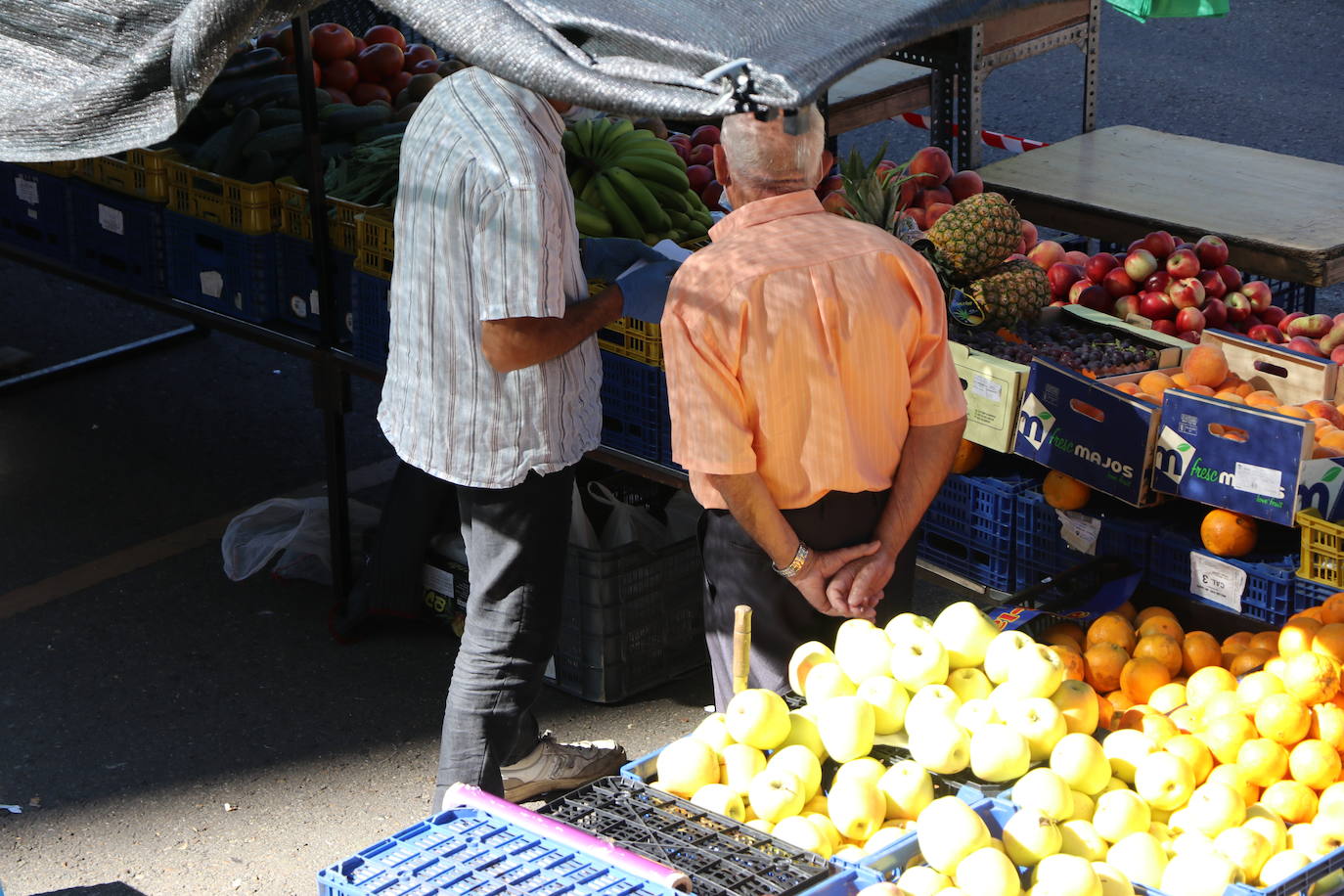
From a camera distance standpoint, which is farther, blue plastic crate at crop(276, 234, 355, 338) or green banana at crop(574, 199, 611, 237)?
blue plastic crate at crop(276, 234, 355, 338)

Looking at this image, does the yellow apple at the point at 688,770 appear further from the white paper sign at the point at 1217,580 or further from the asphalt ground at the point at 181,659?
the asphalt ground at the point at 181,659

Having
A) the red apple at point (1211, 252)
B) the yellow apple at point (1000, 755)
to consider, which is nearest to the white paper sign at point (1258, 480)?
the yellow apple at point (1000, 755)

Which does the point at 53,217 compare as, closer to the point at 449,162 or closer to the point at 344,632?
the point at 344,632

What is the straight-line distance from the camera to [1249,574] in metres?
3.52

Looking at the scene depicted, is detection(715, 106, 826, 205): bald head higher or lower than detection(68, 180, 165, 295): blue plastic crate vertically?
higher

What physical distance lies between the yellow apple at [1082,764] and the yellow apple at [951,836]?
0.91 ft

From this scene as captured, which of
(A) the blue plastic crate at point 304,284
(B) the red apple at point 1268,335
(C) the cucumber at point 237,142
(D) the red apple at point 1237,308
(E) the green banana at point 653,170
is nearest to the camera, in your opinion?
(B) the red apple at point 1268,335

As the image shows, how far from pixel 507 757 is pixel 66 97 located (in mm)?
2141

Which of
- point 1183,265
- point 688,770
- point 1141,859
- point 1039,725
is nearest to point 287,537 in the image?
point 1183,265

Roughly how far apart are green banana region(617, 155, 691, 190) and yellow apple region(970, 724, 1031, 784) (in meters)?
2.60

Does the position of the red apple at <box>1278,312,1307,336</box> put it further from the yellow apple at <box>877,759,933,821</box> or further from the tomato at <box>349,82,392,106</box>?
the tomato at <box>349,82,392,106</box>

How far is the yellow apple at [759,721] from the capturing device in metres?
2.79

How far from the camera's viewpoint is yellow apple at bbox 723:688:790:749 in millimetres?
2789

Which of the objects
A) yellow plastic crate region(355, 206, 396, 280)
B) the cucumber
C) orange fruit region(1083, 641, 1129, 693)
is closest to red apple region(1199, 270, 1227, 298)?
orange fruit region(1083, 641, 1129, 693)
